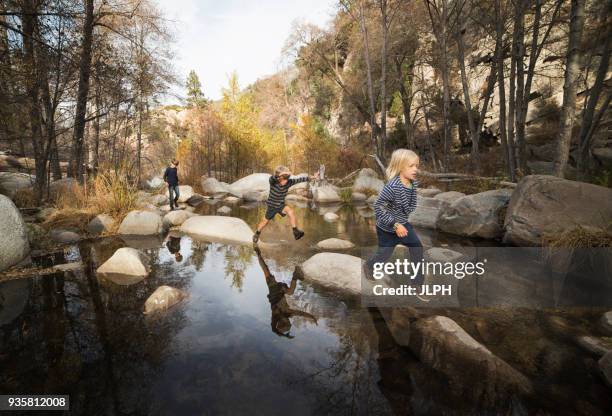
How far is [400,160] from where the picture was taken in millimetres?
3619

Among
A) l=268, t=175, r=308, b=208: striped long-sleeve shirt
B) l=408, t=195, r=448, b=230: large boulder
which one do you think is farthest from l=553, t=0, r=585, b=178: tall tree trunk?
l=268, t=175, r=308, b=208: striped long-sleeve shirt

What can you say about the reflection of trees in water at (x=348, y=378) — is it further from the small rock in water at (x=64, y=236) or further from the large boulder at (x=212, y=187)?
the large boulder at (x=212, y=187)

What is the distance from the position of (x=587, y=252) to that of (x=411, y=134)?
16.7 m

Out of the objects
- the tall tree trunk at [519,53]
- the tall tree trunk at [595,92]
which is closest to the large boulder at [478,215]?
the tall tree trunk at [595,92]

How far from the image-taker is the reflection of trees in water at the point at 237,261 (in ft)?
15.6

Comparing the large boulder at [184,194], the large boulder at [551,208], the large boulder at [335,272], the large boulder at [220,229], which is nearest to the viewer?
the large boulder at [335,272]

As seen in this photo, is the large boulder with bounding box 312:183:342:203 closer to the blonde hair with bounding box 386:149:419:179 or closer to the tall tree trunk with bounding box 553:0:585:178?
the tall tree trunk with bounding box 553:0:585:178

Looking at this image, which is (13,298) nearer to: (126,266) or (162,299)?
A: (126,266)

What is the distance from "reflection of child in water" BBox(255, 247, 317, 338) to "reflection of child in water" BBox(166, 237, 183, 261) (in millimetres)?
1852

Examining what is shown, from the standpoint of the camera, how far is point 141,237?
7.28 m

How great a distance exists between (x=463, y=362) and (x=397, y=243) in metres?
1.51

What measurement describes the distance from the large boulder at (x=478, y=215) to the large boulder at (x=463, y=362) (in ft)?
16.1

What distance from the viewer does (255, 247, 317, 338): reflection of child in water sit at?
3.33m

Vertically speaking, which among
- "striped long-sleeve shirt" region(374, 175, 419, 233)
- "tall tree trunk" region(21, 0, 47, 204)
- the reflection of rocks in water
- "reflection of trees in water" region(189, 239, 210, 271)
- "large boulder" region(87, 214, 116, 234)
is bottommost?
"reflection of trees in water" region(189, 239, 210, 271)
